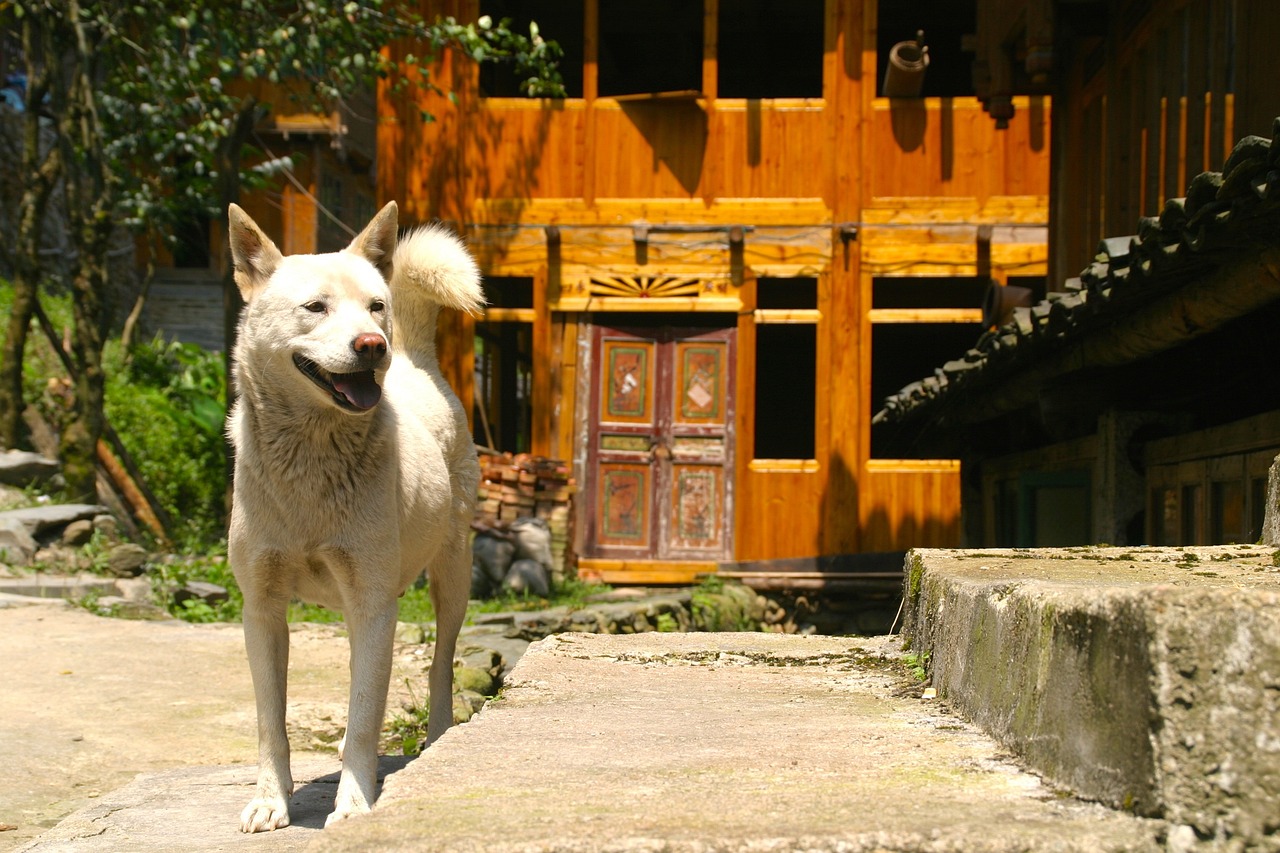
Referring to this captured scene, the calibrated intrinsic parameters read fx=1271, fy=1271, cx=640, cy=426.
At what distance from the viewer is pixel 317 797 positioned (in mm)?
3936

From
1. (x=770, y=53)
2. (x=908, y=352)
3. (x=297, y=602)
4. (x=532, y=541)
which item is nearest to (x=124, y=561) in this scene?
(x=297, y=602)

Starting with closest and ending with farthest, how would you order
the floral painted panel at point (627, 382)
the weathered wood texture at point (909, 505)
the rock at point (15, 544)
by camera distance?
the rock at point (15, 544) < the weathered wood texture at point (909, 505) < the floral painted panel at point (627, 382)

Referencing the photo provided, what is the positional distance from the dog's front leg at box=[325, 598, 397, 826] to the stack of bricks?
7.64 metres

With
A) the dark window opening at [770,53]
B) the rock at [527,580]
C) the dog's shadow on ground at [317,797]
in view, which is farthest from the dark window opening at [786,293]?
the dog's shadow on ground at [317,797]

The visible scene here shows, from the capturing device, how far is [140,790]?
4.06 m

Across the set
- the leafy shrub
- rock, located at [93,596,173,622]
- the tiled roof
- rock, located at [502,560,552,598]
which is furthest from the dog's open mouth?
the leafy shrub

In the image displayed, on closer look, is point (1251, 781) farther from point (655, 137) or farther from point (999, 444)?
point (655, 137)

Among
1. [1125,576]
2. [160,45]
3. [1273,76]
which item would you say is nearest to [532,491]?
[160,45]

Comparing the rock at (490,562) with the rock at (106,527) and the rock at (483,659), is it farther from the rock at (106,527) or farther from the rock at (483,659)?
the rock at (483,659)

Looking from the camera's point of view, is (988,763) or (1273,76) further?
(1273,76)

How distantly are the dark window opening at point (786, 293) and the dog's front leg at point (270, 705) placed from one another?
1163cm

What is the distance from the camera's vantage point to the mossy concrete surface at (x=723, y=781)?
1.64 metres

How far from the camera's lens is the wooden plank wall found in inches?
Answer: 224

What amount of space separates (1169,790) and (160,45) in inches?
481
